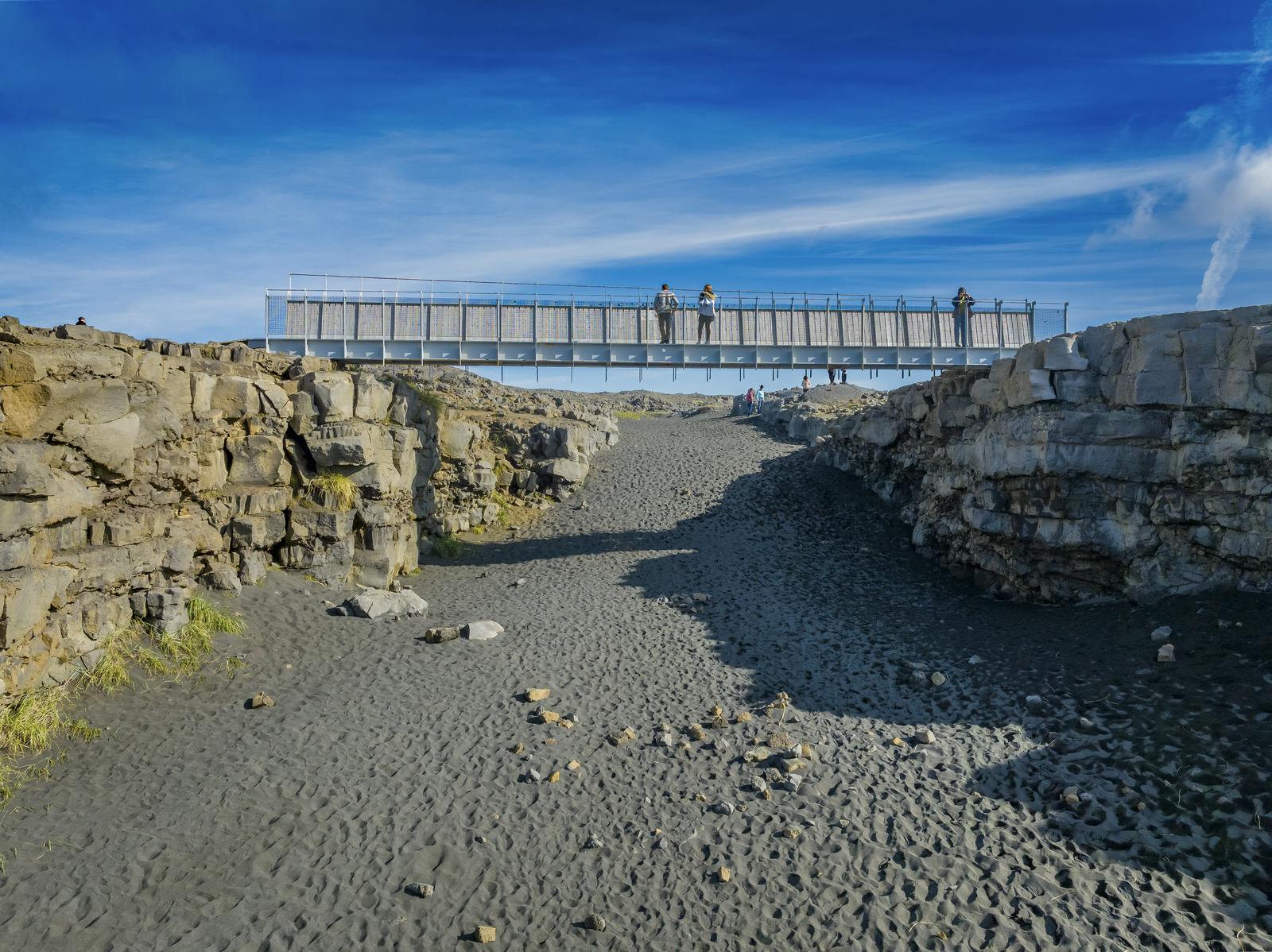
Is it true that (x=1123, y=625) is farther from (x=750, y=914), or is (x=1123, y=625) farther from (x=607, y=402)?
(x=607, y=402)

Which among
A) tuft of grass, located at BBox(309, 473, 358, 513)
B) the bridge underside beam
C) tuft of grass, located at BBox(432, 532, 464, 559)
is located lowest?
tuft of grass, located at BBox(432, 532, 464, 559)

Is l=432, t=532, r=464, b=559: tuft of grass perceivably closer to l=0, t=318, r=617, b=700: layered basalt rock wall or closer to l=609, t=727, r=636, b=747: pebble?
l=0, t=318, r=617, b=700: layered basalt rock wall

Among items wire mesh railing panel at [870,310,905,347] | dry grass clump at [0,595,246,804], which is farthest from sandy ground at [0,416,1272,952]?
wire mesh railing panel at [870,310,905,347]

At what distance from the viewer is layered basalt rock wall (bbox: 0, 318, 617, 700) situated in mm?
12562

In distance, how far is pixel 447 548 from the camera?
24.2 m

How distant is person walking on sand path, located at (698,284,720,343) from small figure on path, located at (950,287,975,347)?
7845mm

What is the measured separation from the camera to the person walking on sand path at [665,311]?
2639 centimetres

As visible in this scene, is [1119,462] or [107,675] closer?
[107,675]

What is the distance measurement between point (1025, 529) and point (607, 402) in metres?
45.6

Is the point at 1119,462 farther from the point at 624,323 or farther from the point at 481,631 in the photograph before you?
the point at 624,323

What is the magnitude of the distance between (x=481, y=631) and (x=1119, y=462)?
1338 cm

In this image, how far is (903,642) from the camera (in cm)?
1761

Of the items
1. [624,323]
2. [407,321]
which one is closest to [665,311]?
[624,323]

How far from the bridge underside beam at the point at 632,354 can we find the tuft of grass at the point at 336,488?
677cm
